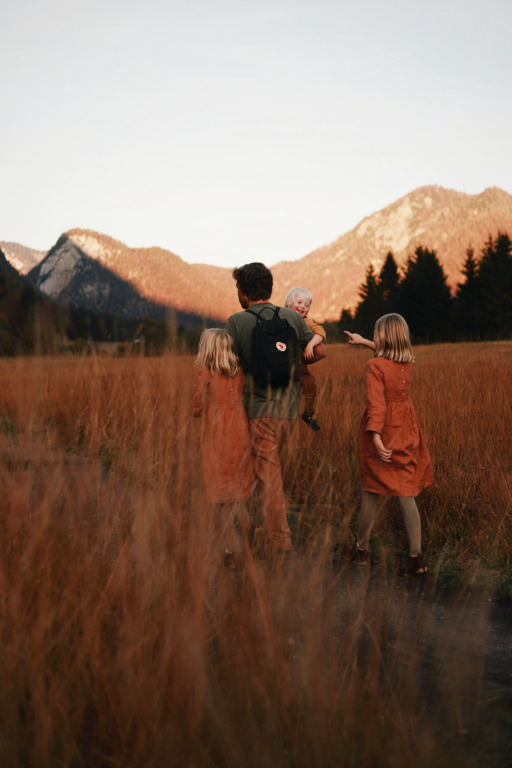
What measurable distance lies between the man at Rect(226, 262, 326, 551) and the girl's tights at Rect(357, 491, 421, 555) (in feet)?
1.43

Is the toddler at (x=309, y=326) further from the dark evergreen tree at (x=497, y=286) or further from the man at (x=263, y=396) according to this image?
the dark evergreen tree at (x=497, y=286)

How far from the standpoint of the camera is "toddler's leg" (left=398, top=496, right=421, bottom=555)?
3125 millimetres

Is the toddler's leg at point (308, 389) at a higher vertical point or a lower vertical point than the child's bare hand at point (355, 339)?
lower

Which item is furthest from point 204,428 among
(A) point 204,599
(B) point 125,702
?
(B) point 125,702

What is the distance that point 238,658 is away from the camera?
A: 5.21ft

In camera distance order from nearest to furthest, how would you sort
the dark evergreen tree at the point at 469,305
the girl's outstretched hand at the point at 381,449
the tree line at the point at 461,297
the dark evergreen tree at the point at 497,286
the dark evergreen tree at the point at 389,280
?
1. the girl's outstretched hand at the point at 381,449
2. the dark evergreen tree at the point at 497,286
3. the tree line at the point at 461,297
4. the dark evergreen tree at the point at 469,305
5. the dark evergreen tree at the point at 389,280

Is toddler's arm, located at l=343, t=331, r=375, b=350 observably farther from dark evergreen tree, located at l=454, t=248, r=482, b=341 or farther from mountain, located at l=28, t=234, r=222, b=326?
mountain, located at l=28, t=234, r=222, b=326

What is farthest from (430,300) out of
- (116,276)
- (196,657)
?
(116,276)

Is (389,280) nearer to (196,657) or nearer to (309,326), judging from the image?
(309,326)

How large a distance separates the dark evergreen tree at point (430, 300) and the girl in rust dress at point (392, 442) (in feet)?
142

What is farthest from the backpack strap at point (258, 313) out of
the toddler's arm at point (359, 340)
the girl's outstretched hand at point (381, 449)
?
the girl's outstretched hand at point (381, 449)

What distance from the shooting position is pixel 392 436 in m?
3.19

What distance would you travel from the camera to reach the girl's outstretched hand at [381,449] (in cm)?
307

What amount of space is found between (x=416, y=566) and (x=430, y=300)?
45.3 metres
